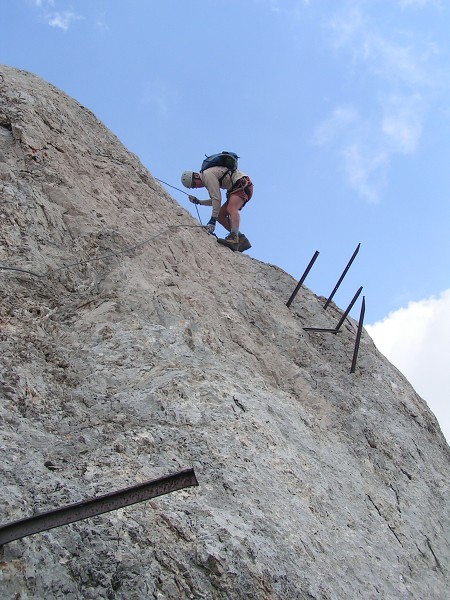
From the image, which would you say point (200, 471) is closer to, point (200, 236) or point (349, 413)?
point (349, 413)

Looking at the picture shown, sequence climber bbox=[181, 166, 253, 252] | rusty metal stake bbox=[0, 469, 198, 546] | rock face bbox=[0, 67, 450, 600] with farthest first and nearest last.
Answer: climber bbox=[181, 166, 253, 252], rock face bbox=[0, 67, 450, 600], rusty metal stake bbox=[0, 469, 198, 546]

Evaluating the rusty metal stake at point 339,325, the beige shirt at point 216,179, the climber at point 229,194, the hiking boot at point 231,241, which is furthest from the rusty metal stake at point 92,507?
the beige shirt at point 216,179

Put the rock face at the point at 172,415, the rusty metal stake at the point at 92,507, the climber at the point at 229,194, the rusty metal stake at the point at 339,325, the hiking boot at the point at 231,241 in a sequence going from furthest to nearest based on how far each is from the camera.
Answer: the climber at the point at 229,194 → the hiking boot at the point at 231,241 → the rusty metal stake at the point at 339,325 → the rock face at the point at 172,415 → the rusty metal stake at the point at 92,507

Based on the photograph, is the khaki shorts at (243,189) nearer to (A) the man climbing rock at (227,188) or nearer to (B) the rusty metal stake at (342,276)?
(A) the man climbing rock at (227,188)

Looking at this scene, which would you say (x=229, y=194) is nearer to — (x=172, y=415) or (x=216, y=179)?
(x=216, y=179)

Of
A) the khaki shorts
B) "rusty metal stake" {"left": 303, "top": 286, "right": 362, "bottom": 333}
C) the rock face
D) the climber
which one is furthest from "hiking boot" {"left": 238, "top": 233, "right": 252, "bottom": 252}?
"rusty metal stake" {"left": 303, "top": 286, "right": 362, "bottom": 333}

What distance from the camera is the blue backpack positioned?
36.0ft

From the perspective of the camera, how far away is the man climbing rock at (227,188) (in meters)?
10.9

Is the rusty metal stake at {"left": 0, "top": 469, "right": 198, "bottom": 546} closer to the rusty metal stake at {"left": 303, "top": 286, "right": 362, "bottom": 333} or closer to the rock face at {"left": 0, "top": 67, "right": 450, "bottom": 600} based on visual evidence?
the rock face at {"left": 0, "top": 67, "right": 450, "bottom": 600}

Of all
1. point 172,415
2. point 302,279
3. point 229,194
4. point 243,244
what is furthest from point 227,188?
point 172,415

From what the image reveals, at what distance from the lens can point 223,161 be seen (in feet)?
36.2

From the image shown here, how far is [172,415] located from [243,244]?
→ 18.1ft

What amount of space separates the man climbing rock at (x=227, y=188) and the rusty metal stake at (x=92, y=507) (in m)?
6.84

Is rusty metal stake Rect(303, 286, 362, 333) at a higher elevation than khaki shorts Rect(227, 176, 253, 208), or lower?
Answer: lower
